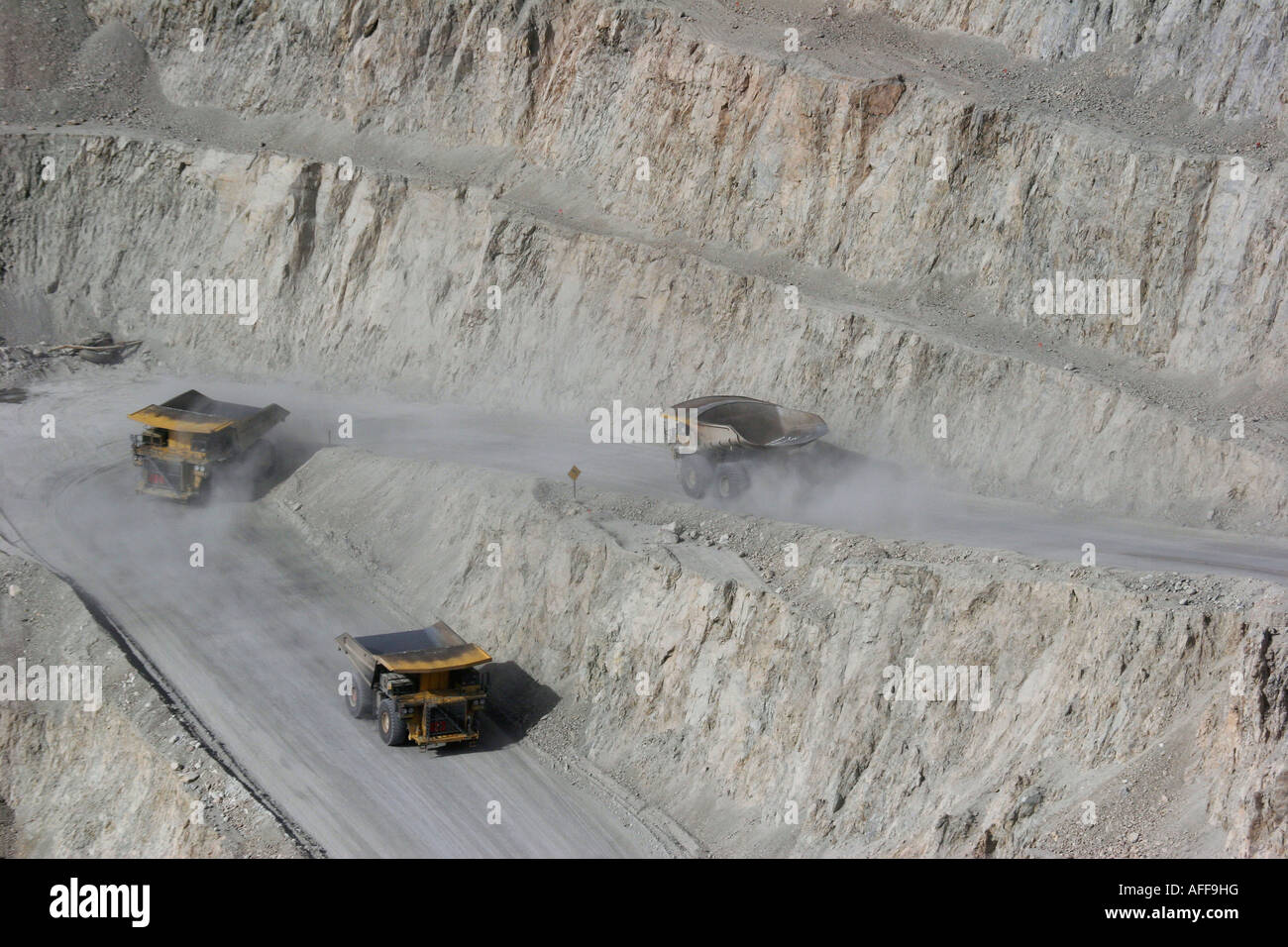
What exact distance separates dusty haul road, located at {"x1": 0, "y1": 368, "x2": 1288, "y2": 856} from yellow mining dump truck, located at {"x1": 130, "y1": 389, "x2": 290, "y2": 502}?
0.66m

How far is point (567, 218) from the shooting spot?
34.5 meters

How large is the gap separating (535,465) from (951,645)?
490 inches

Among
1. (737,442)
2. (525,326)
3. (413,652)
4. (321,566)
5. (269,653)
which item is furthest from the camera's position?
(525,326)

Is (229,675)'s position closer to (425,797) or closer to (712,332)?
(425,797)

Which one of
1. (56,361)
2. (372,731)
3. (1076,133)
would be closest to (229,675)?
(372,731)

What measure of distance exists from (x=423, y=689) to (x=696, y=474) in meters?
7.70

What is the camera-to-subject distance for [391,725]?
69.0 ft

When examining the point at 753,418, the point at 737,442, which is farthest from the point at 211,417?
the point at 737,442

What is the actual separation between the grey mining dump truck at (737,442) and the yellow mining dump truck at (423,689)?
656 centimetres

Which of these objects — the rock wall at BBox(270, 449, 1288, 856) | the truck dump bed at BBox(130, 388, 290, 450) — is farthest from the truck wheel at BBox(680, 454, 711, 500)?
the truck dump bed at BBox(130, 388, 290, 450)

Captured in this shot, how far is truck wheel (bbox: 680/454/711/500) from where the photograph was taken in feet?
85.1

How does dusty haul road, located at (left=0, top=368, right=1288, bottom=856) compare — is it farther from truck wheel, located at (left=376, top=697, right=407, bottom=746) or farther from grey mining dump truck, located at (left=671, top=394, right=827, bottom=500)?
grey mining dump truck, located at (left=671, top=394, right=827, bottom=500)

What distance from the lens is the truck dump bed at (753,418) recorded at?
2644cm

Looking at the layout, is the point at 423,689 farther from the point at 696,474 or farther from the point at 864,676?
the point at 696,474
